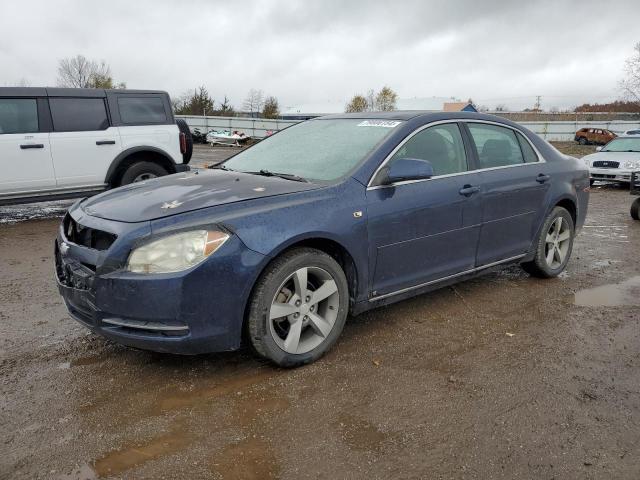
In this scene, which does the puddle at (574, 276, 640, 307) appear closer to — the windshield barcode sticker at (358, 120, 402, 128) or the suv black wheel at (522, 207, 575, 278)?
the suv black wheel at (522, 207, 575, 278)

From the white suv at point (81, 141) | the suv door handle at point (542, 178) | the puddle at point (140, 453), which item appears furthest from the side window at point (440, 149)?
the white suv at point (81, 141)

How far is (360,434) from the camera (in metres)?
2.67

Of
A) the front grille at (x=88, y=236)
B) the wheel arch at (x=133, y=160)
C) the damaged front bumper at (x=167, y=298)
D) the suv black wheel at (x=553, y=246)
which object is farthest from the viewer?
the wheel arch at (x=133, y=160)

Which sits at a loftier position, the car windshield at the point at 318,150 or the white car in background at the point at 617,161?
the car windshield at the point at 318,150

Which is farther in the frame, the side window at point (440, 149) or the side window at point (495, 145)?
the side window at point (495, 145)

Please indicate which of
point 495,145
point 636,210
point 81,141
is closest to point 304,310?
point 495,145

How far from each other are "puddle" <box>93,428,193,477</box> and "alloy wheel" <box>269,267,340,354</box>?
803 mm

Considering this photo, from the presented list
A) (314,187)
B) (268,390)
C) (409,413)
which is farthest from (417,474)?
(314,187)

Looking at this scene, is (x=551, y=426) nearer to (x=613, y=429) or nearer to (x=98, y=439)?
(x=613, y=429)

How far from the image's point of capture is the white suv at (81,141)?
769 cm

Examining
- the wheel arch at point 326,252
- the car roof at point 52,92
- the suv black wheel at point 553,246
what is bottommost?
the suv black wheel at point 553,246

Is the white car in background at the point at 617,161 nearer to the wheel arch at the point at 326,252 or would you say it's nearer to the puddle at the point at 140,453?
the wheel arch at the point at 326,252

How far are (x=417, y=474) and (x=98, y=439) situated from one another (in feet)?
5.01

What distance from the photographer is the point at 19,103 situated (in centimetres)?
774
